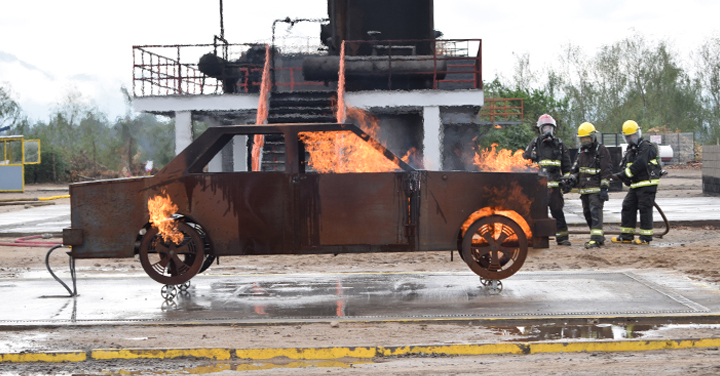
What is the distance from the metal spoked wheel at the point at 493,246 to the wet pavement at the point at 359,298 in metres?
0.24

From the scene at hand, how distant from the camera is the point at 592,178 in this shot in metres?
10.6

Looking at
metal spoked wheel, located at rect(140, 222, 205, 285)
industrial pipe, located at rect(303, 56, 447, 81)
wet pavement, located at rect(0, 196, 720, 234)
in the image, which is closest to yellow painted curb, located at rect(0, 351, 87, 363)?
metal spoked wheel, located at rect(140, 222, 205, 285)

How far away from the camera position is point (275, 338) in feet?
16.2

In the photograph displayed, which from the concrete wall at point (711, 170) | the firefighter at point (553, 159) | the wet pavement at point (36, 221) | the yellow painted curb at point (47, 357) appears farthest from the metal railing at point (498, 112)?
the yellow painted curb at point (47, 357)

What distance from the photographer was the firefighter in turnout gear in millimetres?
10312

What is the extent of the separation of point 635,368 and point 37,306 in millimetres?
5110

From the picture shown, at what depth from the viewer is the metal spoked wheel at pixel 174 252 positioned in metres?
6.17

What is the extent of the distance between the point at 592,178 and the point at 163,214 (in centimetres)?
711

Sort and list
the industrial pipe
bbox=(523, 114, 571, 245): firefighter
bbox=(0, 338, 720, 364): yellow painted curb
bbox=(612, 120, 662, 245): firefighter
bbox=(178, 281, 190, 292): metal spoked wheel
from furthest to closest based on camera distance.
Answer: the industrial pipe < bbox=(523, 114, 571, 245): firefighter < bbox=(612, 120, 662, 245): firefighter < bbox=(178, 281, 190, 292): metal spoked wheel < bbox=(0, 338, 720, 364): yellow painted curb

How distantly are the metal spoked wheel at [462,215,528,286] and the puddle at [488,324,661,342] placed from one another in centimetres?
118

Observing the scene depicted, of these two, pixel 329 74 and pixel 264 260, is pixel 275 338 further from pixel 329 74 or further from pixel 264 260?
pixel 329 74

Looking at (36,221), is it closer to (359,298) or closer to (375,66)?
(375,66)

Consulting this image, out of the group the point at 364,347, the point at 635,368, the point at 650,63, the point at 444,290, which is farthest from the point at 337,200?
the point at 650,63

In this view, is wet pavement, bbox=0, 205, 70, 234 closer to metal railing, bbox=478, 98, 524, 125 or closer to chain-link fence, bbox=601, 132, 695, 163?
metal railing, bbox=478, 98, 524, 125
